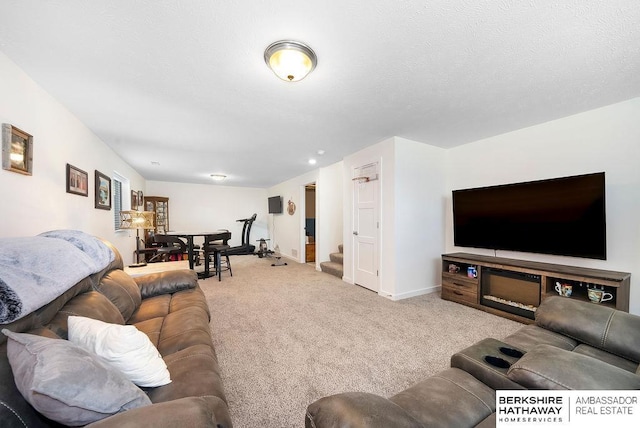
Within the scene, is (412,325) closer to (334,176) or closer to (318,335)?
(318,335)

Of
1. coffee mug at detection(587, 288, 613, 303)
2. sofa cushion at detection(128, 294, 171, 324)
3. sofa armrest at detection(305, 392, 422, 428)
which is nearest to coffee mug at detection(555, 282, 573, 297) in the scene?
coffee mug at detection(587, 288, 613, 303)

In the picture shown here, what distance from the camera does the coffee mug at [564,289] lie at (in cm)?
A: 250

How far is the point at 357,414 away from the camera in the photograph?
701mm

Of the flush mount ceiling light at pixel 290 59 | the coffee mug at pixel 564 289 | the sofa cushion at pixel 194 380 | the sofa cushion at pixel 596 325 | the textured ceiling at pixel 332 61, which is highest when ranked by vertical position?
the textured ceiling at pixel 332 61

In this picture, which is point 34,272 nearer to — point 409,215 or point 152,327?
point 152,327

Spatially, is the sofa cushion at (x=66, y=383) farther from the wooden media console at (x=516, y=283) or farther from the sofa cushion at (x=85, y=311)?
the wooden media console at (x=516, y=283)

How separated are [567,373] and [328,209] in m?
5.01

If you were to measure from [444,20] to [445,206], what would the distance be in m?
3.08

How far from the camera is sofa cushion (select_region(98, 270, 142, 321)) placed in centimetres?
177

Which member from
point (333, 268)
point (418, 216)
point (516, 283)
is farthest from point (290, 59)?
point (333, 268)

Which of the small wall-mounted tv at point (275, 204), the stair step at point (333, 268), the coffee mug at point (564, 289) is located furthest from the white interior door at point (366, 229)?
the small wall-mounted tv at point (275, 204)

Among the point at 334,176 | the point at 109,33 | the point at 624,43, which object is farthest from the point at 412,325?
the point at 334,176

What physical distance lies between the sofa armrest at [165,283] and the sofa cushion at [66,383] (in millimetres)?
1651

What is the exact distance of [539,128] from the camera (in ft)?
9.69
